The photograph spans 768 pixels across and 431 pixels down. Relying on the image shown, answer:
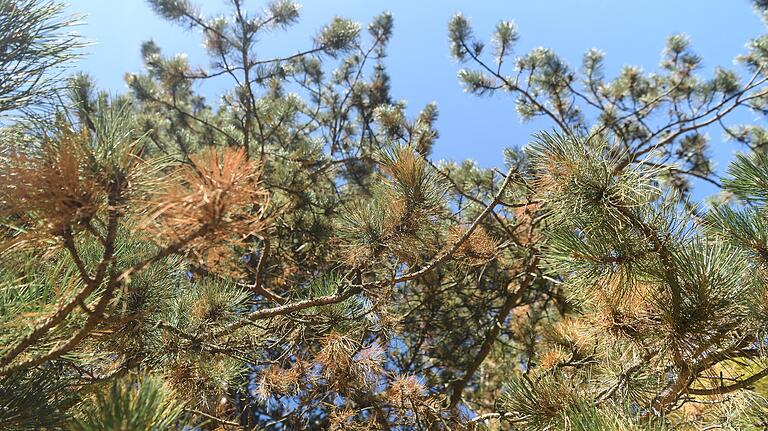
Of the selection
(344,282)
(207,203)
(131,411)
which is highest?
(344,282)

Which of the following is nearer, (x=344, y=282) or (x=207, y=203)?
(x=207, y=203)

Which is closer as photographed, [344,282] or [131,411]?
[131,411]

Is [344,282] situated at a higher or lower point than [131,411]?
higher

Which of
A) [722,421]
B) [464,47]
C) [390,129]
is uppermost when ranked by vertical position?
[464,47]

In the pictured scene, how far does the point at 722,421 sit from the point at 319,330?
131 cm

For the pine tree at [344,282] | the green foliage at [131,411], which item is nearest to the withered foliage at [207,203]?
the pine tree at [344,282]

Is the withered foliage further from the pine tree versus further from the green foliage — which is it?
the green foliage

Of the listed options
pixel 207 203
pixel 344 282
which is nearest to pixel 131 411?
pixel 207 203

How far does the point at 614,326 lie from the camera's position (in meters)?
1.42

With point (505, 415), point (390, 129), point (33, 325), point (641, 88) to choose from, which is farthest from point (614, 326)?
point (641, 88)

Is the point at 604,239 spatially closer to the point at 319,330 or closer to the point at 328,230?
the point at 319,330

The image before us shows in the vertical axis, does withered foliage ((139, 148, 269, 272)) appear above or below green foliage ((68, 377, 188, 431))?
above

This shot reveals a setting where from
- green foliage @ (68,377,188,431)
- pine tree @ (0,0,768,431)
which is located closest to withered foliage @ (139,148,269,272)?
pine tree @ (0,0,768,431)

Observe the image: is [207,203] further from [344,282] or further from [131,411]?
[344,282]
